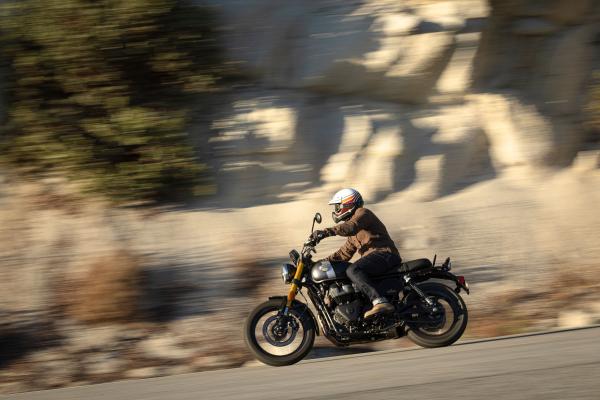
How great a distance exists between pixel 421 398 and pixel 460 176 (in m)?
7.61

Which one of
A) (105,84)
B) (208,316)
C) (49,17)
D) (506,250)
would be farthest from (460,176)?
(49,17)

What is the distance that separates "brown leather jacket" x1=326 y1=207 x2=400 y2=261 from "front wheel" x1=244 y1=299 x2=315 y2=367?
31.7 inches

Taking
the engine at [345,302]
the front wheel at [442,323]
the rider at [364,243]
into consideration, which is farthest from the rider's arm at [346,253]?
the front wheel at [442,323]

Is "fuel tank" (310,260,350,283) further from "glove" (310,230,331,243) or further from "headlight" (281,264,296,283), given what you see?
"glove" (310,230,331,243)

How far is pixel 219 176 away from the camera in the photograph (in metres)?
12.1

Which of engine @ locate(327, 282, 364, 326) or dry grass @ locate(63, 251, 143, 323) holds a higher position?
dry grass @ locate(63, 251, 143, 323)

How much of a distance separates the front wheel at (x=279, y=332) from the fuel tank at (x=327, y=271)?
0.36 meters

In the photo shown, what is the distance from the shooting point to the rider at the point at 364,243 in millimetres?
8492

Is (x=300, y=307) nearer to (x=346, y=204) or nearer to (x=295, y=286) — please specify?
(x=295, y=286)

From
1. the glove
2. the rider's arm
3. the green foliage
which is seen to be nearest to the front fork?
the glove

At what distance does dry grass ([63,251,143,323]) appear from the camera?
1016cm

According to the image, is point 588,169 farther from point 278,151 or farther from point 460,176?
point 278,151

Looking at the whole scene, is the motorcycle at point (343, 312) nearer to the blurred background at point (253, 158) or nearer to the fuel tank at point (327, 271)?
the fuel tank at point (327, 271)

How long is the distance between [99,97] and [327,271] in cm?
492
